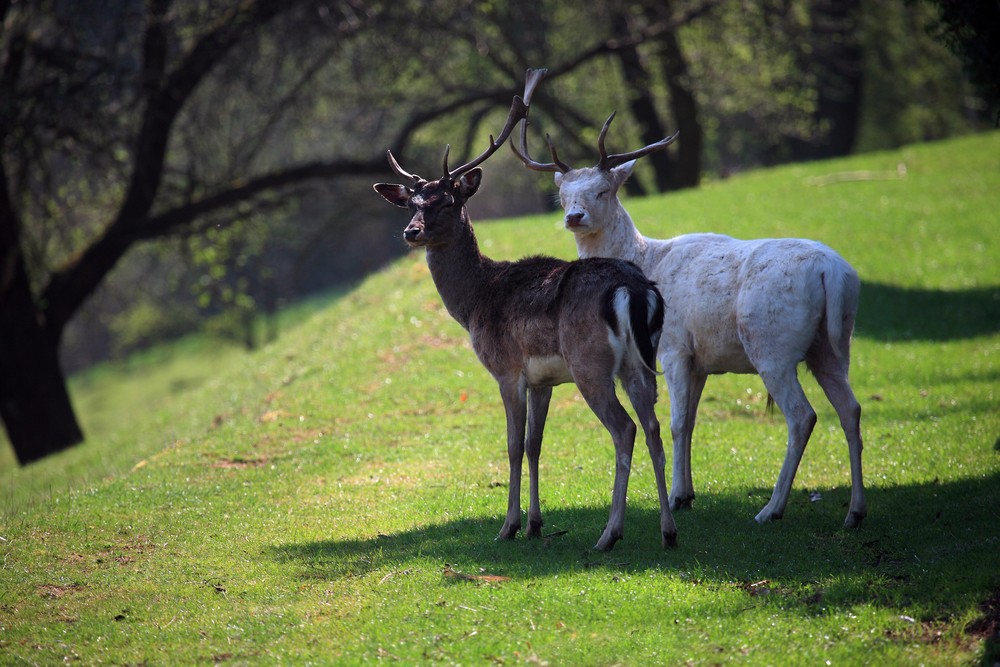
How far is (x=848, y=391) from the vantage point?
837 centimetres

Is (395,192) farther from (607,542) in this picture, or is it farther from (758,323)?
(607,542)

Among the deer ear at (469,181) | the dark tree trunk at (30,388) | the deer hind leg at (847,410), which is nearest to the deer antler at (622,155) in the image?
the deer ear at (469,181)

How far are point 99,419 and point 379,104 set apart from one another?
808 inches

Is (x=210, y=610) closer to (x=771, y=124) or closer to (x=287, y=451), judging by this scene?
(x=287, y=451)

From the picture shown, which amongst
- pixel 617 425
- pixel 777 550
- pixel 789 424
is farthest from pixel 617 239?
pixel 777 550

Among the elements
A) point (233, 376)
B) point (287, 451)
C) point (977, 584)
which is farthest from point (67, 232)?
point (977, 584)

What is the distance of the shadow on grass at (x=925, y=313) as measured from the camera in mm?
15445

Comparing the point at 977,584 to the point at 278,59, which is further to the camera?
the point at 278,59

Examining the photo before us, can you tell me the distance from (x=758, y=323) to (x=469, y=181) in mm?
2600

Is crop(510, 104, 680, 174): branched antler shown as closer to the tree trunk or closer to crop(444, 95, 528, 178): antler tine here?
crop(444, 95, 528, 178): antler tine

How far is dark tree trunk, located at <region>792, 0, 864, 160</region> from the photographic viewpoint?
2769 cm

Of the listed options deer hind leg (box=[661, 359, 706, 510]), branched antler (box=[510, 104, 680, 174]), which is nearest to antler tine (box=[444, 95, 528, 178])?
branched antler (box=[510, 104, 680, 174])

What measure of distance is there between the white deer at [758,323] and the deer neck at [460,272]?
1.18 m

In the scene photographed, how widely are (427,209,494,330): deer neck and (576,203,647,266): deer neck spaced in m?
1.63
